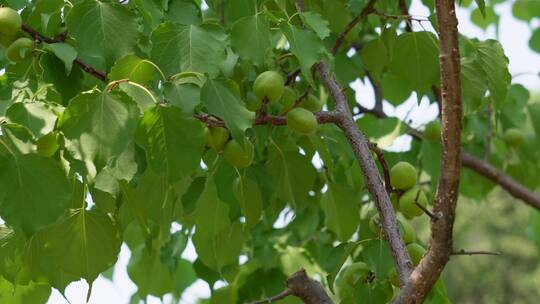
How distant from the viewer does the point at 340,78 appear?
1938mm

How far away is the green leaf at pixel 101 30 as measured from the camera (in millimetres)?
1194

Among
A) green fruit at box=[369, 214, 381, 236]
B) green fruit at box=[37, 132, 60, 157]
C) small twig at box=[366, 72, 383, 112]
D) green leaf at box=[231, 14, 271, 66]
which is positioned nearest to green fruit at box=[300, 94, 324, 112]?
green fruit at box=[369, 214, 381, 236]

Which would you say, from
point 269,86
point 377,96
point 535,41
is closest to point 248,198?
point 269,86

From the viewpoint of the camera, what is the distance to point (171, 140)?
3.43 feet

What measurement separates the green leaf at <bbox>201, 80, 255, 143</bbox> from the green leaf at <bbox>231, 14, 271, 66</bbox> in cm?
15

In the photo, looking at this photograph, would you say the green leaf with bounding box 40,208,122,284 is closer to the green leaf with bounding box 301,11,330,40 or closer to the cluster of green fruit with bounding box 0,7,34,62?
the cluster of green fruit with bounding box 0,7,34,62

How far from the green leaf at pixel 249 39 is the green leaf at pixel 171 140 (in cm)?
21

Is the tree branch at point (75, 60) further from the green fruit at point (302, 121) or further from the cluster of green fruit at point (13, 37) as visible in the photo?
the green fruit at point (302, 121)

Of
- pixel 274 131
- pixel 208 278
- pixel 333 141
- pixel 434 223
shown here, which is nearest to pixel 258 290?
pixel 208 278

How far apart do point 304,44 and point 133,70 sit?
0.74ft

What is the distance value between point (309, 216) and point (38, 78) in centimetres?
106

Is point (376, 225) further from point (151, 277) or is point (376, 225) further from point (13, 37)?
point (151, 277)

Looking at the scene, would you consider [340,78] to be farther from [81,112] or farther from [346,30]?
[81,112]

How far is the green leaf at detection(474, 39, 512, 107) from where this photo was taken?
1.45m
